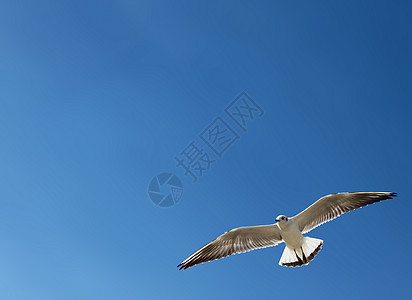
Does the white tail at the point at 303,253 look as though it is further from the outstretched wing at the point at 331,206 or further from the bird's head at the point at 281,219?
the bird's head at the point at 281,219

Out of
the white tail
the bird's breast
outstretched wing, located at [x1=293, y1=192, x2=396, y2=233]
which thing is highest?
outstretched wing, located at [x1=293, y1=192, x2=396, y2=233]

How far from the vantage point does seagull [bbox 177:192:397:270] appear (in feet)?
25.7

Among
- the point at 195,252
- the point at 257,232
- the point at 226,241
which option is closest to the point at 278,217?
the point at 257,232

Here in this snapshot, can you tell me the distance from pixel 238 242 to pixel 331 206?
2.39 meters

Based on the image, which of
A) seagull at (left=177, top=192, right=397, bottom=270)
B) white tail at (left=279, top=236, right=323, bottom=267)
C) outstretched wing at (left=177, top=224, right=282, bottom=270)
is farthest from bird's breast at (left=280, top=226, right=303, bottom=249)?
outstretched wing at (left=177, top=224, right=282, bottom=270)

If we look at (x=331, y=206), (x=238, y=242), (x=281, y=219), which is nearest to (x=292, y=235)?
(x=281, y=219)

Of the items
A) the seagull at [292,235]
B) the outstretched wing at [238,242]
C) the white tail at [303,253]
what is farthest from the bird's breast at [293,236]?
the outstretched wing at [238,242]

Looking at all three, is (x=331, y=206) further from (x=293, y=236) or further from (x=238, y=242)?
(x=238, y=242)

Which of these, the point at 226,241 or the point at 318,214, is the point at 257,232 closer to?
the point at 226,241

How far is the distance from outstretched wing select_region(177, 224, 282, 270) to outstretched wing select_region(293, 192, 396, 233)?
2.34 ft

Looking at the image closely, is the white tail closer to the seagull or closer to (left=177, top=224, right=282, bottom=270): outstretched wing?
the seagull

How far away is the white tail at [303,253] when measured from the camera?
7.84m

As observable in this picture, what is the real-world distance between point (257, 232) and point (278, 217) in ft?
2.20

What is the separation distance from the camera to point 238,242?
829cm
